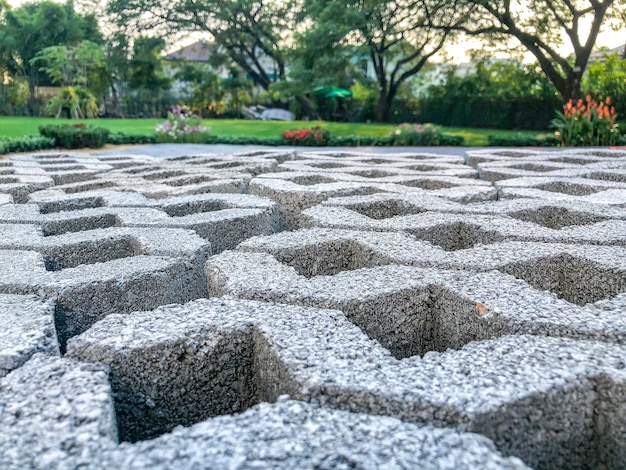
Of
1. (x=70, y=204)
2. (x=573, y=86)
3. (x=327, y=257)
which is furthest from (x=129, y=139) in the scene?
(x=327, y=257)

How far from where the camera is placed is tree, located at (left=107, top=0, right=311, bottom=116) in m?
22.3

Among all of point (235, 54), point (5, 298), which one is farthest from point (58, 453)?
point (235, 54)

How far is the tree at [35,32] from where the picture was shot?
29.5m

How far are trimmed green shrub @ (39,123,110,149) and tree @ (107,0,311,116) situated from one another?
12607mm

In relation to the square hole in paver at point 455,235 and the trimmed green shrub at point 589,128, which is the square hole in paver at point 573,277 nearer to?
the square hole in paver at point 455,235

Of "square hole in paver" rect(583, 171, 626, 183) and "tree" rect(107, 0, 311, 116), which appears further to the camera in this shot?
"tree" rect(107, 0, 311, 116)

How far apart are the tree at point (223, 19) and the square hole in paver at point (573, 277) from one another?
21508mm

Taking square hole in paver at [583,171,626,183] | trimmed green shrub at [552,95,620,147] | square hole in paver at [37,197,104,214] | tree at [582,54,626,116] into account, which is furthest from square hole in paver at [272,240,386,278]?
tree at [582,54,626,116]

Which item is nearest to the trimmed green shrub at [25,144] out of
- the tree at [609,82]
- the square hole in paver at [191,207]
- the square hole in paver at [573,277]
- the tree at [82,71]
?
the square hole in paver at [191,207]

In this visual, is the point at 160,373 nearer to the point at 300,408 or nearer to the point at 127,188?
the point at 300,408

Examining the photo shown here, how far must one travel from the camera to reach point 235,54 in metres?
24.6

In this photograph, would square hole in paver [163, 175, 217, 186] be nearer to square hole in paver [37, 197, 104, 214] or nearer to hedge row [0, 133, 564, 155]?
square hole in paver [37, 197, 104, 214]

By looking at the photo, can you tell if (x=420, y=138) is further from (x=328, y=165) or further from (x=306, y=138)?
(x=328, y=165)

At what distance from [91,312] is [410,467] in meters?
1.02
